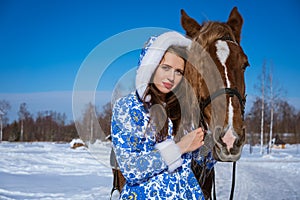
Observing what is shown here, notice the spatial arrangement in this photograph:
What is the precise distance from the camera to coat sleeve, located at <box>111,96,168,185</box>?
164 centimetres

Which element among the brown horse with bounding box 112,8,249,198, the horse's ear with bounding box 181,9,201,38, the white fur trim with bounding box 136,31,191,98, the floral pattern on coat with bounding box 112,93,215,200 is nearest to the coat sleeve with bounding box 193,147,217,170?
the brown horse with bounding box 112,8,249,198

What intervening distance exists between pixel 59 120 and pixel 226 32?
6819cm

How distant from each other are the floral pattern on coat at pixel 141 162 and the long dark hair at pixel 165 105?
4cm

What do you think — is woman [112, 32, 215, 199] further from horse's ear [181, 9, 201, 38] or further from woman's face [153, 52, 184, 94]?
horse's ear [181, 9, 201, 38]

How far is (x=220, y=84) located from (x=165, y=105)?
347 mm

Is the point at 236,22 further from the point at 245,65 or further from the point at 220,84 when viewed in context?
Result: the point at 220,84

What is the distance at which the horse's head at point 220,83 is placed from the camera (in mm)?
1752

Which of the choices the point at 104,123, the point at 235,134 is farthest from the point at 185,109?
Result: the point at 104,123

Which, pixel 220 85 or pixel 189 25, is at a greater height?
pixel 189 25

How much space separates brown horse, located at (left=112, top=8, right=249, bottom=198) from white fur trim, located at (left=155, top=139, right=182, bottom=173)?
24 centimetres

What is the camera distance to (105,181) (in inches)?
369

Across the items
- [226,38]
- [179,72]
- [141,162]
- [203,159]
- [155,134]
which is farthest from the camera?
[203,159]

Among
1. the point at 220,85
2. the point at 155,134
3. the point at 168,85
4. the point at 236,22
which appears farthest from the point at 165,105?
the point at 236,22

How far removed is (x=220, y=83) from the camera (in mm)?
1876
